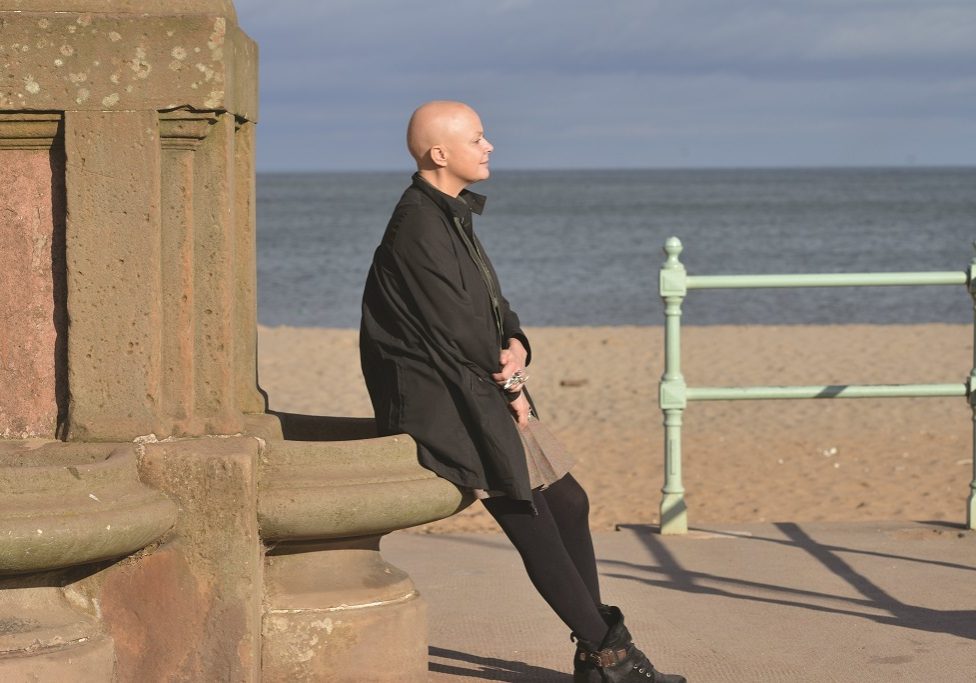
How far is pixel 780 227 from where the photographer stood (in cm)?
5819

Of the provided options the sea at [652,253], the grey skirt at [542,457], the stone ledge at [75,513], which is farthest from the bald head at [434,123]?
the sea at [652,253]

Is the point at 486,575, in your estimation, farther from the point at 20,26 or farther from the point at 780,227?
the point at 780,227

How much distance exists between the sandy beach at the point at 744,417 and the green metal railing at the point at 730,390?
2.72 feet

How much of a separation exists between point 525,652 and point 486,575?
3.40ft

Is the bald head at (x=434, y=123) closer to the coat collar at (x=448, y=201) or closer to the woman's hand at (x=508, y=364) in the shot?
the coat collar at (x=448, y=201)

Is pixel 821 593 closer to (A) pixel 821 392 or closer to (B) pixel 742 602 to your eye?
(B) pixel 742 602

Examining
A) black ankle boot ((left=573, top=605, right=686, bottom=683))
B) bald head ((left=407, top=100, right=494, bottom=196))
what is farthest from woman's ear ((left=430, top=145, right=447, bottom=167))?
black ankle boot ((left=573, top=605, right=686, bottom=683))

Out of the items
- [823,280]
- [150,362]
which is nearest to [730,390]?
→ [823,280]

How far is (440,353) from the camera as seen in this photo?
351cm

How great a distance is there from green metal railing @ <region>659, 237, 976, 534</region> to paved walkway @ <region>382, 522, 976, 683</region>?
17 centimetres

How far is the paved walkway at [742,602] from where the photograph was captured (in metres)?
4.11

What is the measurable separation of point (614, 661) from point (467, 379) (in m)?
0.83

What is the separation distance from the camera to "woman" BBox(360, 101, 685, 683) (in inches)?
138

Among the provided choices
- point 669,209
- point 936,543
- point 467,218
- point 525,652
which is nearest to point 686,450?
point 936,543
